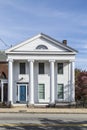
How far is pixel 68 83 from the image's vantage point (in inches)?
1873

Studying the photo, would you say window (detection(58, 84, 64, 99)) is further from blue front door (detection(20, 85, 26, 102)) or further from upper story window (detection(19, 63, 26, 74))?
upper story window (detection(19, 63, 26, 74))

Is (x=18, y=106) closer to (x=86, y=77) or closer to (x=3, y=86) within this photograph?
(x=3, y=86)

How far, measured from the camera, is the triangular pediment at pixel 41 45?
4569 cm

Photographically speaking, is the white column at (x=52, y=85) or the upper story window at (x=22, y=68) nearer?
the white column at (x=52, y=85)

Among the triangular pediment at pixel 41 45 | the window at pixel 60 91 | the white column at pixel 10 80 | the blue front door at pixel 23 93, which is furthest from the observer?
the window at pixel 60 91

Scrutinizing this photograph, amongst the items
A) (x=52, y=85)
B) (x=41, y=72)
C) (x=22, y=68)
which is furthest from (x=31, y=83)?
(x=22, y=68)

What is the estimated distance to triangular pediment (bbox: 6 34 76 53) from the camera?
150 ft

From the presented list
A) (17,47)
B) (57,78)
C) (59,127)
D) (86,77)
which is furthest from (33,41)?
(59,127)

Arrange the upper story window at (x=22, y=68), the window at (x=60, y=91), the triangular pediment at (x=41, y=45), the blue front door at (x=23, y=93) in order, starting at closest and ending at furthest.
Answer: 1. the triangular pediment at (x=41, y=45)
2. the blue front door at (x=23, y=93)
3. the upper story window at (x=22, y=68)
4. the window at (x=60, y=91)

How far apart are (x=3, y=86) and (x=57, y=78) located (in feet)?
21.8

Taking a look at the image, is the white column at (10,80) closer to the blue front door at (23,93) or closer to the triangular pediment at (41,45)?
the triangular pediment at (41,45)

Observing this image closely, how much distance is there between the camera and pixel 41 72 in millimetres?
47594

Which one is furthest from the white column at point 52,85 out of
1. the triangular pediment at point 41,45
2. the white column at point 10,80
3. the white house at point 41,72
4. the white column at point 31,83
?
the white column at point 10,80

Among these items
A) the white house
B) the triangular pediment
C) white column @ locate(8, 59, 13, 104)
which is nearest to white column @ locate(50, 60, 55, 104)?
the white house
